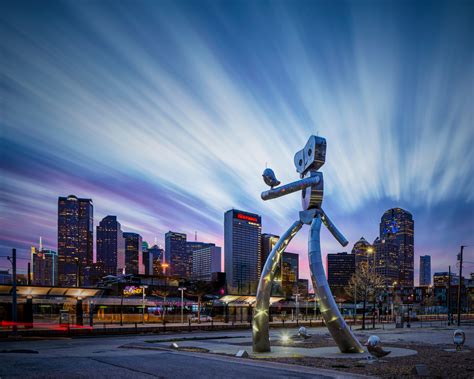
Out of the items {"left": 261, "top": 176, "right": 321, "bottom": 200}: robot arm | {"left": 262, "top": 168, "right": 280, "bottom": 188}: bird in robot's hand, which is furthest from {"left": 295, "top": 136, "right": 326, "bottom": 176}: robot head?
{"left": 262, "top": 168, "right": 280, "bottom": 188}: bird in robot's hand

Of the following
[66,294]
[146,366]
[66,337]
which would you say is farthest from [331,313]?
[66,294]

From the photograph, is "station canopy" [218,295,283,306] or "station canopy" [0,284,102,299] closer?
"station canopy" [0,284,102,299]

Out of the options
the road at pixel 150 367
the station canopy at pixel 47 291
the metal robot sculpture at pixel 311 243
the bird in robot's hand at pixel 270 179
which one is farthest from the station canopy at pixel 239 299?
the bird in robot's hand at pixel 270 179

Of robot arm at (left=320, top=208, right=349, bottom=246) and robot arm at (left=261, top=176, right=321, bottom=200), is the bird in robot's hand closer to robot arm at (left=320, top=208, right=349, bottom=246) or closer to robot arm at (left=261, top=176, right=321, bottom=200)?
robot arm at (left=261, top=176, right=321, bottom=200)

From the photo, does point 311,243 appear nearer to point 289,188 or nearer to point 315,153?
point 289,188

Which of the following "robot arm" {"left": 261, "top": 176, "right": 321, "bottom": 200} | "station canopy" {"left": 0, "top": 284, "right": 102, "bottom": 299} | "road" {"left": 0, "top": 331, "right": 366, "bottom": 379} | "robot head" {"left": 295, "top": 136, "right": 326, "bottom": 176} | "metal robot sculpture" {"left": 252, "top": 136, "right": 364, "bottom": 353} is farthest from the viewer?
"station canopy" {"left": 0, "top": 284, "right": 102, "bottom": 299}

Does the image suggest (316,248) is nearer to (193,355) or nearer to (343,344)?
(343,344)

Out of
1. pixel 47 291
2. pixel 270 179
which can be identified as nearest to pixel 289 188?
pixel 270 179

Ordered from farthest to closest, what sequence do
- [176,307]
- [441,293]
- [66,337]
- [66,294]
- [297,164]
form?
1. [441,293]
2. [176,307]
3. [66,294]
4. [66,337]
5. [297,164]

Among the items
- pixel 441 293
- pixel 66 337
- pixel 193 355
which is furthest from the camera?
pixel 441 293

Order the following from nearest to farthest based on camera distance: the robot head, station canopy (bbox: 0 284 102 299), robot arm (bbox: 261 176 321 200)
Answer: robot arm (bbox: 261 176 321 200) → the robot head → station canopy (bbox: 0 284 102 299)

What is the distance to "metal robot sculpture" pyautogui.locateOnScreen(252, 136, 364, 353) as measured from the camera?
17.1 meters

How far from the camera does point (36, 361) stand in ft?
53.2

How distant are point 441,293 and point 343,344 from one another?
183 metres
